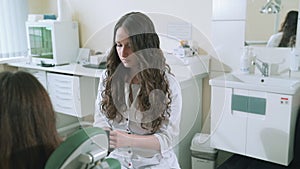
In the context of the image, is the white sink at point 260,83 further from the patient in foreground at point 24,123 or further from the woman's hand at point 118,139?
the patient in foreground at point 24,123

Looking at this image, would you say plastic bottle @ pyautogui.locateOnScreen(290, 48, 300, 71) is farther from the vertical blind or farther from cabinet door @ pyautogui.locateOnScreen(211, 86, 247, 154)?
the vertical blind

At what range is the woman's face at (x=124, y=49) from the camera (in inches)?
52.6

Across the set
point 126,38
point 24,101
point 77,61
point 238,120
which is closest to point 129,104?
point 126,38

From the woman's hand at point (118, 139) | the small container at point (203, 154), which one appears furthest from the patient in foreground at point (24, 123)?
the small container at point (203, 154)

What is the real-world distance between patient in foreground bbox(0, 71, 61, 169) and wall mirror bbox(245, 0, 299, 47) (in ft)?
6.50

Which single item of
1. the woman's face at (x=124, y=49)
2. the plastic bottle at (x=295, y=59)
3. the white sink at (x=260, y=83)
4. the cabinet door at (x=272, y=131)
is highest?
the woman's face at (x=124, y=49)

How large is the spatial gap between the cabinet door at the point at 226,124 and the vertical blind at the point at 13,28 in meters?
2.45

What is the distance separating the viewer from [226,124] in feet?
7.13

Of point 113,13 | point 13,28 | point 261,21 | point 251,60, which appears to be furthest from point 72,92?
point 261,21

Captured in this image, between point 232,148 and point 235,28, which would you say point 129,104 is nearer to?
point 232,148

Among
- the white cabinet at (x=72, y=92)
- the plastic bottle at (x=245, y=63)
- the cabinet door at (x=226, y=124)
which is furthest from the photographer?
the white cabinet at (x=72, y=92)

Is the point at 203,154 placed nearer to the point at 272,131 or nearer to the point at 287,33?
the point at 272,131

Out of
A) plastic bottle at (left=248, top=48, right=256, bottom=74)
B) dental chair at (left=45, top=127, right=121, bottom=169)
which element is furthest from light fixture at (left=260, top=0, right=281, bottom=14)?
dental chair at (left=45, top=127, right=121, bottom=169)

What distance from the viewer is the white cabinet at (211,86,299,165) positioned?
6.36 feet
